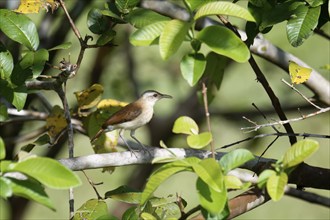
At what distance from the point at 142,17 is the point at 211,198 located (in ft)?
1.66

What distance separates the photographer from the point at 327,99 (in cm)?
278

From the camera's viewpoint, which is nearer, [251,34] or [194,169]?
[194,169]

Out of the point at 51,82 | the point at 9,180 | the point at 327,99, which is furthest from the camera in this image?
the point at 327,99

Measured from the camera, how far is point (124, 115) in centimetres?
268

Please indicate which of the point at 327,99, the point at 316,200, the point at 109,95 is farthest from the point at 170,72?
the point at 316,200

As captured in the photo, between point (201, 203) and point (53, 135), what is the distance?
4.37ft

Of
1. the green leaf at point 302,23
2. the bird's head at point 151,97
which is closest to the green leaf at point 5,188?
the green leaf at point 302,23

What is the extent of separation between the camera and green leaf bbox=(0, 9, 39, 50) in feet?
5.77

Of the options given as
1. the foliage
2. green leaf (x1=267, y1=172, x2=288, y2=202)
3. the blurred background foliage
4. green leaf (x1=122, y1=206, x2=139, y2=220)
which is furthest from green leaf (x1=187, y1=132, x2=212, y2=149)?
the blurred background foliage

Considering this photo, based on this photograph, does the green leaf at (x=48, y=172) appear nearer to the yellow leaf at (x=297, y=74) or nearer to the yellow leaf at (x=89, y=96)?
the yellow leaf at (x=297, y=74)

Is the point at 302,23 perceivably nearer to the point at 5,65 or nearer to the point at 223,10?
the point at 223,10

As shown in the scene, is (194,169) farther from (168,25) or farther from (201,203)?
(168,25)

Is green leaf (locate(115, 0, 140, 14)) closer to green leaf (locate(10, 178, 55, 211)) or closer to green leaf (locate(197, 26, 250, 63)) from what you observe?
green leaf (locate(197, 26, 250, 63))

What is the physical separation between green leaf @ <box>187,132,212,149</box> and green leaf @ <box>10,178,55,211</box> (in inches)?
11.0
